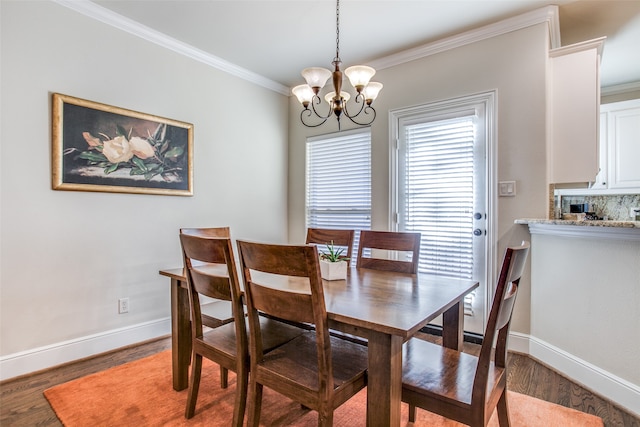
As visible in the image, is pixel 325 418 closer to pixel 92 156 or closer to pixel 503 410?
pixel 503 410

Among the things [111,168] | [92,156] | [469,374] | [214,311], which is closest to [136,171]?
[111,168]

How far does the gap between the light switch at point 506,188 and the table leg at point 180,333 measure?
2.45 metres

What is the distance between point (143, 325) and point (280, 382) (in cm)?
201

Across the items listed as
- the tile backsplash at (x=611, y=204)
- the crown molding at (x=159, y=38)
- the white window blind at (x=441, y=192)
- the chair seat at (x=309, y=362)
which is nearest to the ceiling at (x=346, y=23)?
the crown molding at (x=159, y=38)

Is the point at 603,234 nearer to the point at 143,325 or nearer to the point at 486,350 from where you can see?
the point at 486,350

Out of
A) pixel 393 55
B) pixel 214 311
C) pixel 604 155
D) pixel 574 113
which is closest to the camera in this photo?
pixel 214 311

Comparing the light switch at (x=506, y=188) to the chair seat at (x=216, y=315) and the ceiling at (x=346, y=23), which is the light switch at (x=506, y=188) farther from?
the chair seat at (x=216, y=315)

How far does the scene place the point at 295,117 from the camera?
4.11 meters

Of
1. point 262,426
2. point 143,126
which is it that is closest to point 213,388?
point 262,426

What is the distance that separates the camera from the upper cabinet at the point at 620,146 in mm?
3492

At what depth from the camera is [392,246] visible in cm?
218

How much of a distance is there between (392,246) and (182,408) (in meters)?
1.55

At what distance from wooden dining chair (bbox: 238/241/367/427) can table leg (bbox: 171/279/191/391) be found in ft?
2.29

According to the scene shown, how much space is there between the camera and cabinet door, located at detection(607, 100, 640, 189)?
3488mm
